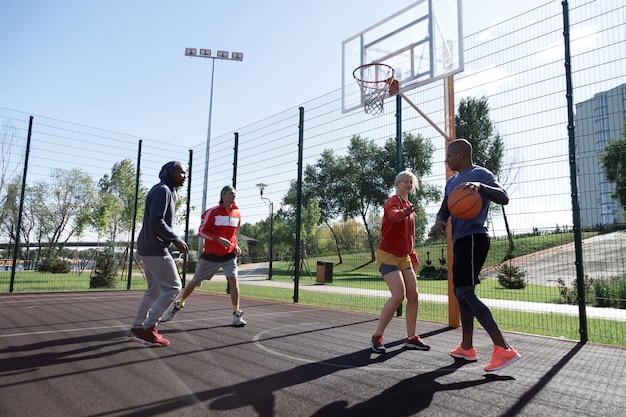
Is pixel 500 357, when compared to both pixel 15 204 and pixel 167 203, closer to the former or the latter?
pixel 167 203

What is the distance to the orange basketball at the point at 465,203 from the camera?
10.5ft

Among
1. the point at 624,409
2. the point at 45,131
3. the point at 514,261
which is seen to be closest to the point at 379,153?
the point at 514,261

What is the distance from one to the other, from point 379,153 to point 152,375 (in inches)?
308

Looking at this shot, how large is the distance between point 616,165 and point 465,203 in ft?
9.70

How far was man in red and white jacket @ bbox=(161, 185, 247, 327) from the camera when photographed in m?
5.34

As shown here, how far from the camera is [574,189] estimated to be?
4.83 meters

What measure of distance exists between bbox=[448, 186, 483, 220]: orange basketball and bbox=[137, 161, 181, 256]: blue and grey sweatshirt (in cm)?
267

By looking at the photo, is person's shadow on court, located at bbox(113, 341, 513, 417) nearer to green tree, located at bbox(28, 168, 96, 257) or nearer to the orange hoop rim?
the orange hoop rim

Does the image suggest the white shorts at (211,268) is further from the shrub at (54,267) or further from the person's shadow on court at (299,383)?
the shrub at (54,267)

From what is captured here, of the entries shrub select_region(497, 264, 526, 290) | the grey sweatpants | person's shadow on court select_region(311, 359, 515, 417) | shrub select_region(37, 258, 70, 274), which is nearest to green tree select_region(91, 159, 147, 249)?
shrub select_region(37, 258, 70, 274)

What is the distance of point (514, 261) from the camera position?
6.88 meters

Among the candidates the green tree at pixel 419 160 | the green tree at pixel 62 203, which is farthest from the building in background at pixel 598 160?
the green tree at pixel 62 203

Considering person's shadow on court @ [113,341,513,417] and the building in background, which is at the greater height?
the building in background

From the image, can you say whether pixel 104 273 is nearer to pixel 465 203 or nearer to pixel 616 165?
pixel 465 203
